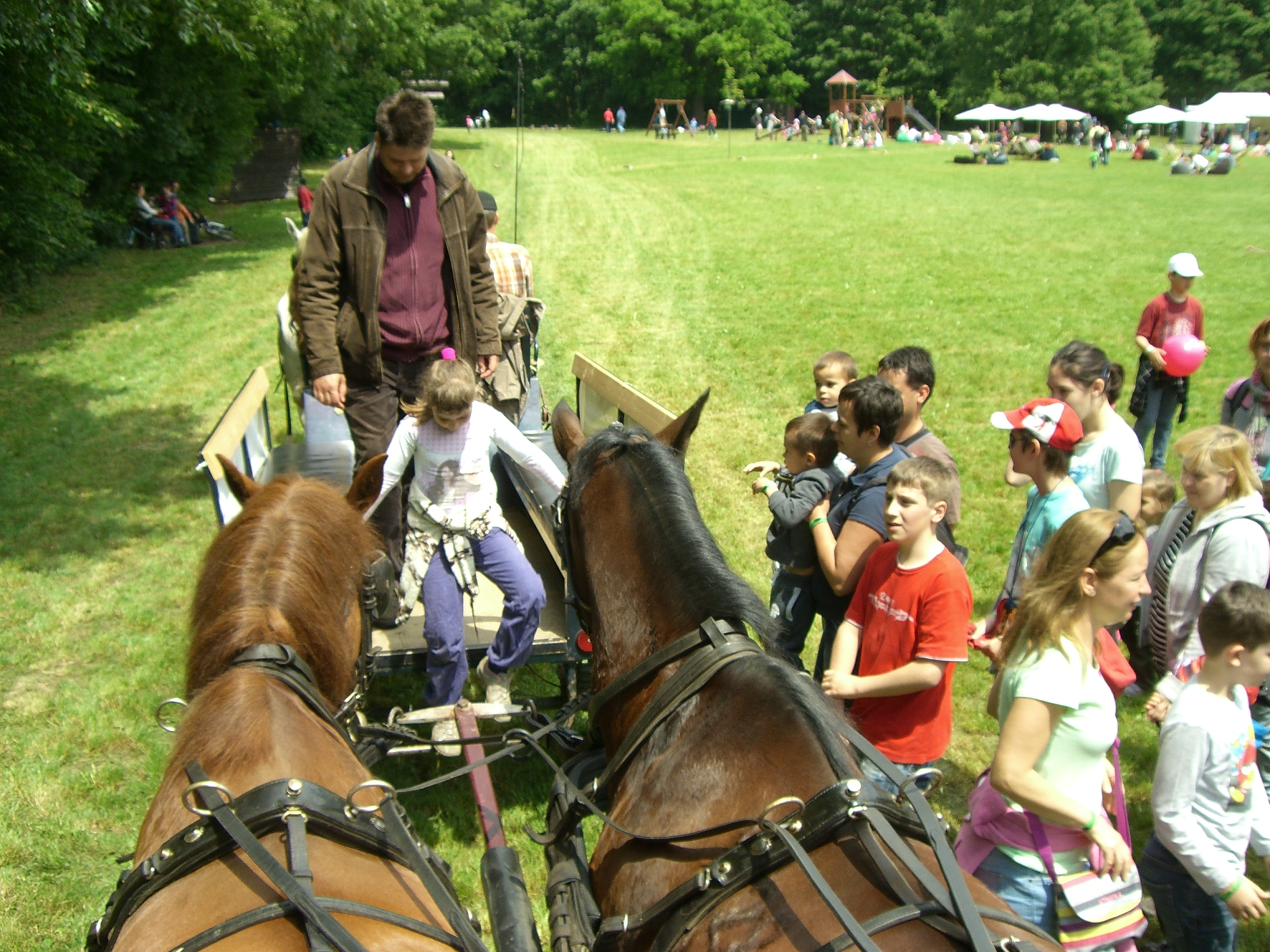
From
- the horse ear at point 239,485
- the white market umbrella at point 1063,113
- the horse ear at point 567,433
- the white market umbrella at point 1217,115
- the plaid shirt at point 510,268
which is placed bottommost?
the horse ear at point 239,485

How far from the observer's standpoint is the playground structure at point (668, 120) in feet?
194

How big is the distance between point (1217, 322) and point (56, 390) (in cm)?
1498

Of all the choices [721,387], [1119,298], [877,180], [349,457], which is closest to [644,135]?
[877,180]

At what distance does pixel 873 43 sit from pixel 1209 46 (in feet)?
72.0

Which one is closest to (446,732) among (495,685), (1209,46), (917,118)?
(495,685)

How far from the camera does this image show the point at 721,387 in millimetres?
10688

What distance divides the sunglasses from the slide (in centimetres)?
6129

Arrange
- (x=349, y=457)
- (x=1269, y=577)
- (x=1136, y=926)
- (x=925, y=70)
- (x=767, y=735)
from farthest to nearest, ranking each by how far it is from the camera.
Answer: (x=925, y=70) < (x=349, y=457) < (x=1269, y=577) < (x=1136, y=926) < (x=767, y=735)

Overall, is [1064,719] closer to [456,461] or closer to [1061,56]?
[456,461]

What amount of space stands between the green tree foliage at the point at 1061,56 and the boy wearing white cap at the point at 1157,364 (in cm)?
5747

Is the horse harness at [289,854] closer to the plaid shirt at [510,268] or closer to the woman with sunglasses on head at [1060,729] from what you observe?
the woman with sunglasses on head at [1060,729]

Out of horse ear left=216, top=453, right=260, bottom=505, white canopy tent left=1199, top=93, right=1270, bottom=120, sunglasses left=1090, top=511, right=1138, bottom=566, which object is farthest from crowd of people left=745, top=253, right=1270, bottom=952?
white canopy tent left=1199, top=93, right=1270, bottom=120

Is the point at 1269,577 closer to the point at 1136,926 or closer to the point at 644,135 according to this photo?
the point at 1136,926

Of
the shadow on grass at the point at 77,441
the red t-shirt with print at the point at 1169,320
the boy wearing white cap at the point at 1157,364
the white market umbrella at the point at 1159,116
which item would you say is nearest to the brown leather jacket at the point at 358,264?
the shadow on grass at the point at 77,441
